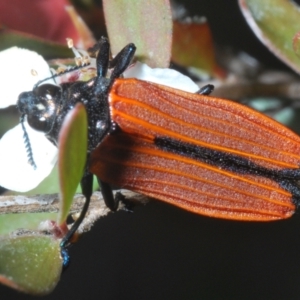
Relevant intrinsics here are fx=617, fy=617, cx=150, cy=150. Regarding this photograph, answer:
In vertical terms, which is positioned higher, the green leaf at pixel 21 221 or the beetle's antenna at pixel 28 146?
the beetle's antenna at pixel 28 146

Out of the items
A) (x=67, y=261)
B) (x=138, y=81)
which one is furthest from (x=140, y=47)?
(x=67, y=261)

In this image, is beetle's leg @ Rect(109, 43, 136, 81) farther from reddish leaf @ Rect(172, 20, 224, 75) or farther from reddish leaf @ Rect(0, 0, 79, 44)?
reddish leaf @ Rect(0, 0, 79, 44)

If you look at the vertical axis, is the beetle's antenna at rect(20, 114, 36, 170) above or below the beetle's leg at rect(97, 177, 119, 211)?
above

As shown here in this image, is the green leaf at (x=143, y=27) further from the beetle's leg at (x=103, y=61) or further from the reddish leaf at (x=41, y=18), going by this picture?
the reddish leaf at (x=41, y=18)

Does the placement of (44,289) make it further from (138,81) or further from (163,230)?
(163,230)

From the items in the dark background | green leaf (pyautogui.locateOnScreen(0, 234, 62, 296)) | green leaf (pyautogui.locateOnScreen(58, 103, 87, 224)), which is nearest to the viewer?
green leaf (pyautogui.locateOnScreen(58, 103, 87, 224))

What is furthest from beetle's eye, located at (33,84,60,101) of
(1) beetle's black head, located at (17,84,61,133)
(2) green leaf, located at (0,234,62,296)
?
(2) green leaf, located at (0,234,62,296)

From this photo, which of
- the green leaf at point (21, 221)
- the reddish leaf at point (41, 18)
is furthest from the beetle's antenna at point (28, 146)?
the reddish leaf at point (41, 18)

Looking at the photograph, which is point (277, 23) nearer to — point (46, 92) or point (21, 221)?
point (46, 92)
